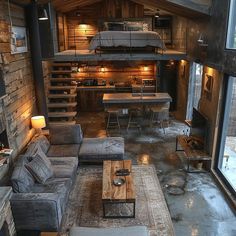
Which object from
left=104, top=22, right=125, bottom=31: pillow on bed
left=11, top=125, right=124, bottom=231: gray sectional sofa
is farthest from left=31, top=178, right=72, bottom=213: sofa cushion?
left=104, top=22, right=125, bottom=31: pillow on bed

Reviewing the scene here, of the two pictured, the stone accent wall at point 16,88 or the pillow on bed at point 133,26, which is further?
the pillow on bed at point 133,26

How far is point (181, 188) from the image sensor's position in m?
4.99

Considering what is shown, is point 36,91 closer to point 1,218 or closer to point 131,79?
point 1,218

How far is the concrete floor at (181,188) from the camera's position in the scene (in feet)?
13.1

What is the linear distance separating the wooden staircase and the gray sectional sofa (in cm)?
158

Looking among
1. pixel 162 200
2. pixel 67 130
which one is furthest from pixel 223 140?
pixel 67 130

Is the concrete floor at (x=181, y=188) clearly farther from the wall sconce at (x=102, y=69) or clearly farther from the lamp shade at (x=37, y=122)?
the wall sconce at (x=102, y=69)

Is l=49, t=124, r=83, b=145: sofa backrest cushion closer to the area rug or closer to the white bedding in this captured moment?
the area rug

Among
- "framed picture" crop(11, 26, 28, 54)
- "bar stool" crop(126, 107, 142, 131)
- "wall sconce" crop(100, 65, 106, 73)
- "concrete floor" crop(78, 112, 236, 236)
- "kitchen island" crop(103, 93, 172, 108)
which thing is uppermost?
"framed picture" crop(11, 26, 28, 54)

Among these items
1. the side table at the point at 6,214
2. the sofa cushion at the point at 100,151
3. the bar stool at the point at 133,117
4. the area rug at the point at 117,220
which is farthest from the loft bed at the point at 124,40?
the side table at the point at 6,214

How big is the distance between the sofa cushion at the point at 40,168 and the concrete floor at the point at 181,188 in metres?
2.21

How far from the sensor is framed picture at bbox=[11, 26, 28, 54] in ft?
17.3

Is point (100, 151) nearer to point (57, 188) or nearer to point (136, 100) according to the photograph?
point (57, 188)

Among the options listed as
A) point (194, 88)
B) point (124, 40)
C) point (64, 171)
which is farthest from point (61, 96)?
point (194, 88)
